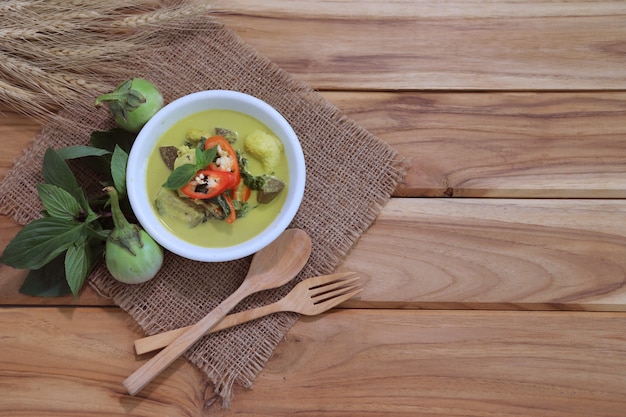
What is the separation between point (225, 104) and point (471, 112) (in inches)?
26.6

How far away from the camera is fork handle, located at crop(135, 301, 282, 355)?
1356 millimetres

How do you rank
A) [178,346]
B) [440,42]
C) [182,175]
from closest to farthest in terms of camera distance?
1. [182,175]
2. [178,346]
3. [440,42]

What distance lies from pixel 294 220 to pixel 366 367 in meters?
0.42

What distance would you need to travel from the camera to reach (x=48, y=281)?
1366mm

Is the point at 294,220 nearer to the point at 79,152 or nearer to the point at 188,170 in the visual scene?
the point at 188,170

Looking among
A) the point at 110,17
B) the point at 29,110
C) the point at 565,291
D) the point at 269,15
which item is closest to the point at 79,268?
the point at 29,110

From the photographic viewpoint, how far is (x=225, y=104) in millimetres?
1376

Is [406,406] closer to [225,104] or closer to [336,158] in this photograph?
[336,158]

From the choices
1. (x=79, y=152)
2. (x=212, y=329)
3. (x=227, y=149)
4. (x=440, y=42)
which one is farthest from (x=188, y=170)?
(x=440, y=42)

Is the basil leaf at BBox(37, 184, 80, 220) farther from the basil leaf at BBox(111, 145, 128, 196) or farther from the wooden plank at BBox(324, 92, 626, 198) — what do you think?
the wooden plank at BBox(324, 92, 626, 198)

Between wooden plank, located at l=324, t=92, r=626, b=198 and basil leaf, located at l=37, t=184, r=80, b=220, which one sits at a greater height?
wooden plank, located at l=324, t=92, r=626, b=198

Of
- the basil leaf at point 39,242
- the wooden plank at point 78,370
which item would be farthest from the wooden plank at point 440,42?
the wooden plank at point 78,370

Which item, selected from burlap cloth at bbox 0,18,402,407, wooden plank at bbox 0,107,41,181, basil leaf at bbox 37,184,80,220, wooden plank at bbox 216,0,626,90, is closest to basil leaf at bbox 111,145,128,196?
basil leaf at bbox 37,184,80,220

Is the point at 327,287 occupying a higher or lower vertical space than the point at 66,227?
lower
